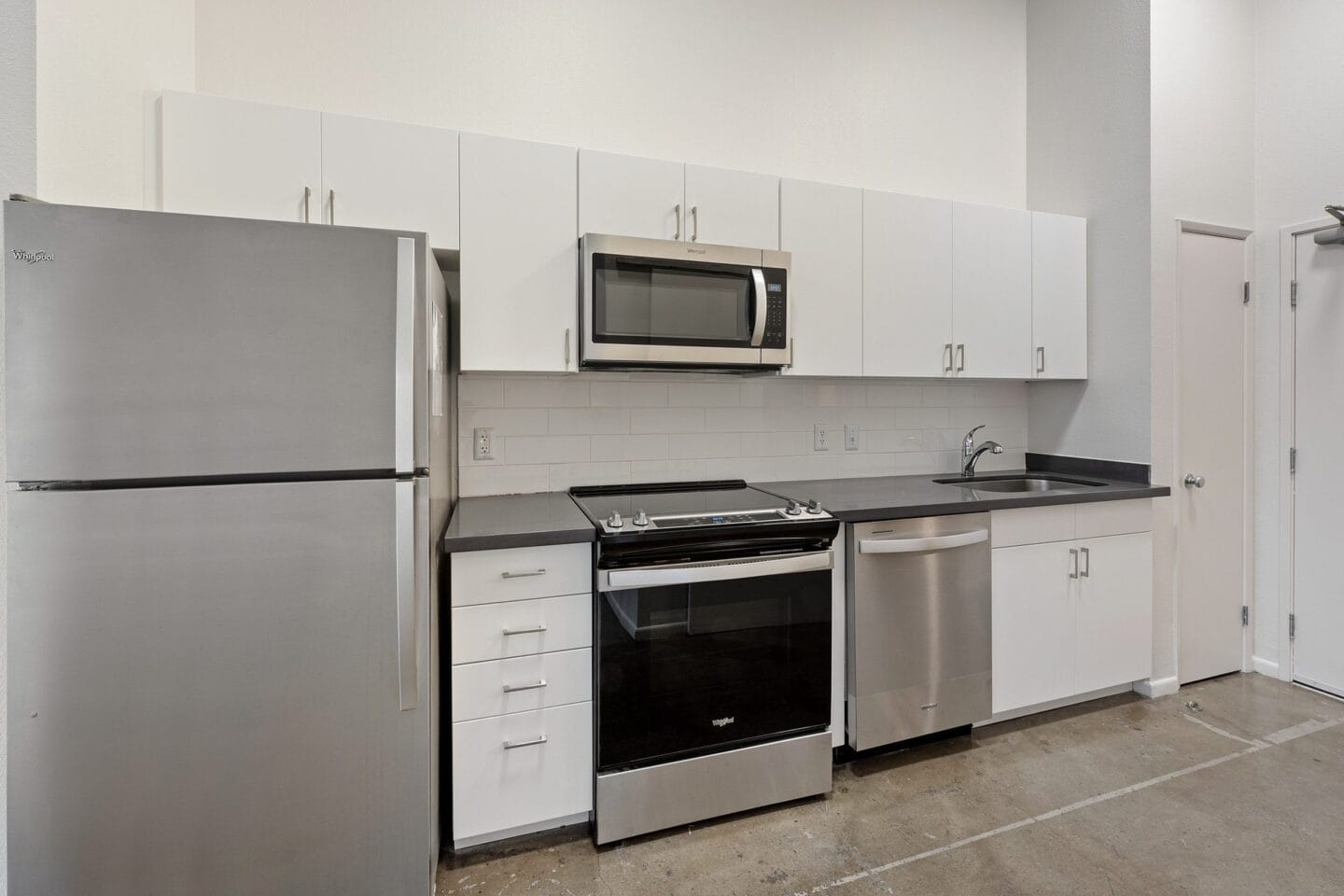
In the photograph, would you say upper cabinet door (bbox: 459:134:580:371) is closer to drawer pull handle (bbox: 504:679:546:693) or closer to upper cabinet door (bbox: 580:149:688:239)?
upper cabinet door (bbox: 580:149:688:239)

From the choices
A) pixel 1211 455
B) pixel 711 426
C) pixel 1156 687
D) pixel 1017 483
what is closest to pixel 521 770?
pixel 711 426

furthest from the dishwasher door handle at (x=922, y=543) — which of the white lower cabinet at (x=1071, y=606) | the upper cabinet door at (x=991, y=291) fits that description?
the upper cabinet door at (x=991, y=291)

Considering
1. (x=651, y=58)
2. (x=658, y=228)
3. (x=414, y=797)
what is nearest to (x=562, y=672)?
(x=414, y=797)

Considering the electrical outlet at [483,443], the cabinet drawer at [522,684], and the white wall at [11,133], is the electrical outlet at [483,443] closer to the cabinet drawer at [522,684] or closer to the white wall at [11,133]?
the cabinet drawer at [522,684]

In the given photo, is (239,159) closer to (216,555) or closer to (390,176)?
(390,176)

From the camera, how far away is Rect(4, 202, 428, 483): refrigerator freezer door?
1.27 meters

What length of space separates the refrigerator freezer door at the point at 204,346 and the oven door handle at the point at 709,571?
0.66 m

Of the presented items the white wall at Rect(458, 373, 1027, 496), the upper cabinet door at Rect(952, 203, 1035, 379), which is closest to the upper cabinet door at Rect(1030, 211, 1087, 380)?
the upper cabinet door at Rect(952, 203, 1035, 379)

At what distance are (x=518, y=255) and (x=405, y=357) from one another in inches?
31.7

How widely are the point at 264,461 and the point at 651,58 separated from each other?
2.25 m

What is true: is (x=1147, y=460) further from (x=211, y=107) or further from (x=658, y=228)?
(x=211, y=107)

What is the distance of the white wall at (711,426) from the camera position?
8.12 ft

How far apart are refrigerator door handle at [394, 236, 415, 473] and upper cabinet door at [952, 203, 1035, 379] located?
2.31 m

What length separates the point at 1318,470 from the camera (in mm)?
2875
